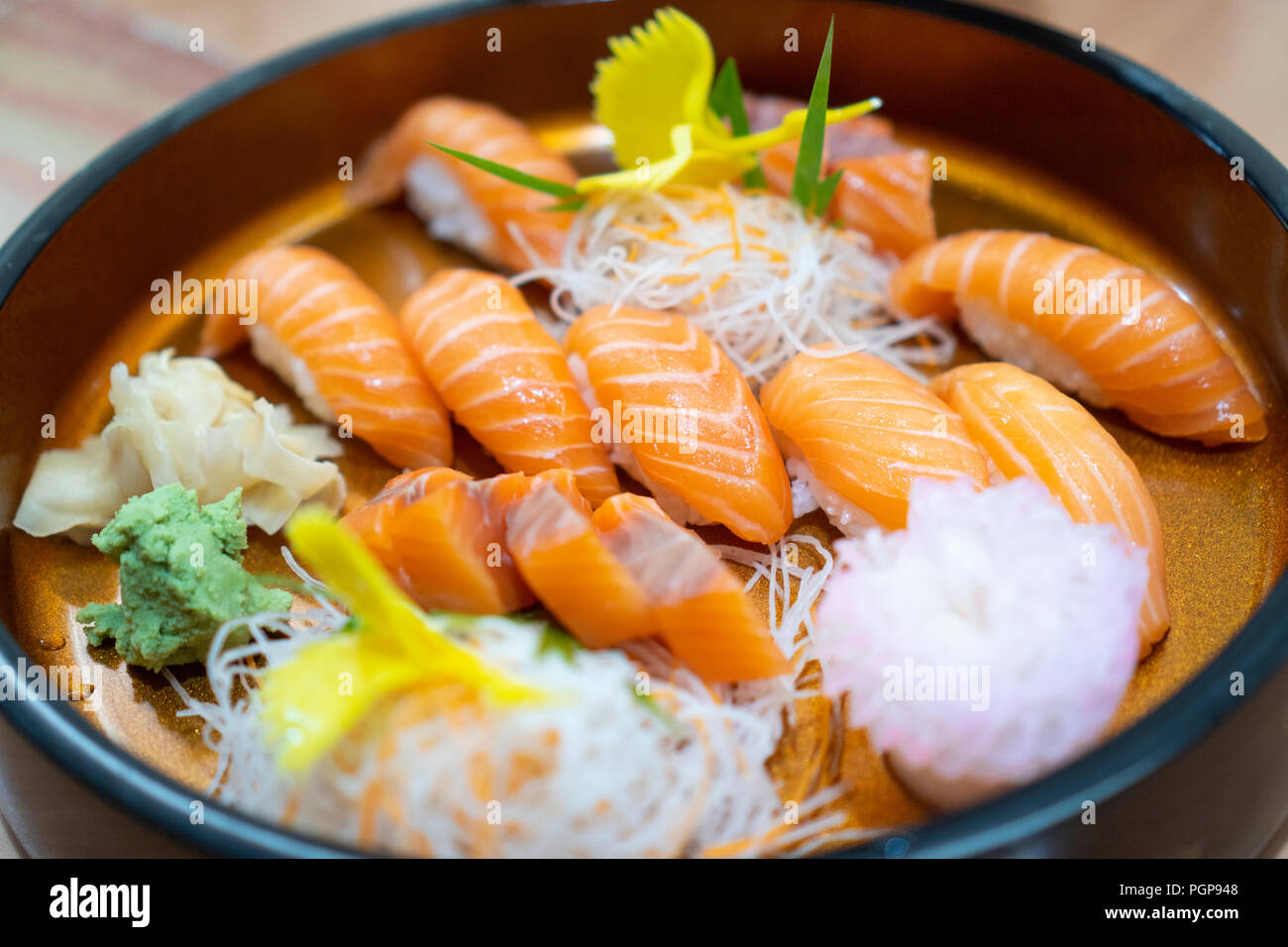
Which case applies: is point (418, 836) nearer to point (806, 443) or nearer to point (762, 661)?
point (762, 661)

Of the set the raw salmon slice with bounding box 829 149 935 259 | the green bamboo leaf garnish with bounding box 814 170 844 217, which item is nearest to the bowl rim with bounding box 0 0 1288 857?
the raw salmon slice with bounding box 829 149 935 259

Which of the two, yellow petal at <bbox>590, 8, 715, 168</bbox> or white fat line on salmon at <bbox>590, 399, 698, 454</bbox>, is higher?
yellow petal at <bbox>590, 8, 715, 168</bbox>

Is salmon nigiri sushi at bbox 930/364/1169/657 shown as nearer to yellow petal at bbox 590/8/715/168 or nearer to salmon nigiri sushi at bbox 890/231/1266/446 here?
salmon nigiri sushi at bbox 890/231/1266/446

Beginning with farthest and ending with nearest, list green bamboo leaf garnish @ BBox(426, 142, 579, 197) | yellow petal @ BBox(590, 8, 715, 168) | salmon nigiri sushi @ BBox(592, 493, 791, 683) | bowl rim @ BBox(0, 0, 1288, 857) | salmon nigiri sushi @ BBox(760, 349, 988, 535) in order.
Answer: yellow petal @ BBox(590, 8, 715, 168) → green bamboo leaf garnish @ BBox(426, 142, 579, 197) → salmon nigiri sushi @ BBox(760, 349, 988, 535) → salmon nigiri sushi @ BBox(592, 493, 791, 683) → bowl rim @ BBox(0, 0, 1288, 857)

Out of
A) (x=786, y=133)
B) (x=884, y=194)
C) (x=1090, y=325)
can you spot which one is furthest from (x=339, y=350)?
(x=1090, y=325)

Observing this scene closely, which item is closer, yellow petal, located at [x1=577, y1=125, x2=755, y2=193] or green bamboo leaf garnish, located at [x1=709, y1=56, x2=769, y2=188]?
yellow petal, located at [x1=577, y1=125, x2=755, y2=193]

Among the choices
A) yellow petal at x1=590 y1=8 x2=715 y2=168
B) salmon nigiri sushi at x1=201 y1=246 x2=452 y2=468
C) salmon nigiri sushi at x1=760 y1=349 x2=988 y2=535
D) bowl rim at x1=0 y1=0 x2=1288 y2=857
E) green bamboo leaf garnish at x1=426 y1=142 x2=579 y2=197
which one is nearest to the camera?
bowl rim at x1=0 y1=0 x2=1288 y2=857

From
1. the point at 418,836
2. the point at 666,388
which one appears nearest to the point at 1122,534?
the point at 666,388

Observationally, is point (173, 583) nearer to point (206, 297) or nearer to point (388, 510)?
point (388, 510)
